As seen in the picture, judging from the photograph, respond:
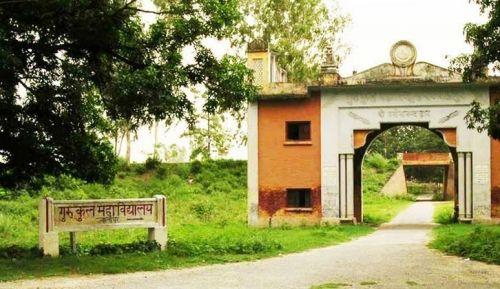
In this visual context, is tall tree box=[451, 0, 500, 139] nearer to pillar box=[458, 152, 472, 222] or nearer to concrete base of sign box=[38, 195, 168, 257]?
concrete base of sign box=[38, 195, 168, 257]

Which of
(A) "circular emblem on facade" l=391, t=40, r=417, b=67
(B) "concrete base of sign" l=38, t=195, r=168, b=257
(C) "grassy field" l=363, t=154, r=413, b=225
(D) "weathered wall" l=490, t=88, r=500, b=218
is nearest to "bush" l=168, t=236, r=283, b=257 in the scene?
(B) "concrete base of sign" l=38, t=195, r=168, b=257

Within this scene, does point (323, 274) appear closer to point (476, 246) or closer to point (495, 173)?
point (476, 246)

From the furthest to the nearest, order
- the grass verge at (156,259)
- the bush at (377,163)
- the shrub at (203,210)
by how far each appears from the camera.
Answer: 1. the bush at (377,163)
2. the shrub at (203,210)
3. the grass verge at (156,259)

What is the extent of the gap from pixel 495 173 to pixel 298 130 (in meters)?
6.97

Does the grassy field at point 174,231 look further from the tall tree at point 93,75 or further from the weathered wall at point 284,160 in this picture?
the tall tree at point 93,75

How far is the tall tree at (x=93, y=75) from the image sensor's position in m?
10.7

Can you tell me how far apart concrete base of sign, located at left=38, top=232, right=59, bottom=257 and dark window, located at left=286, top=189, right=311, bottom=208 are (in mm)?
12308

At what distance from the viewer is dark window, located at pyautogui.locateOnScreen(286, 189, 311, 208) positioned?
22.9m

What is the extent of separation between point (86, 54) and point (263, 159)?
12038 millimetres

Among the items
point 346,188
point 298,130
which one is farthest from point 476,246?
point 298,130

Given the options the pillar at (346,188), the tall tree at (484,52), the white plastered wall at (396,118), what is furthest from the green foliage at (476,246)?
the white plastered wall at (396,118)

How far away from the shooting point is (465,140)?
2188cm

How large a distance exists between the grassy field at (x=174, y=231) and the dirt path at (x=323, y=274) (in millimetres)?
745

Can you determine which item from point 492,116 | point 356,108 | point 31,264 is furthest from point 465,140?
point 31,264
